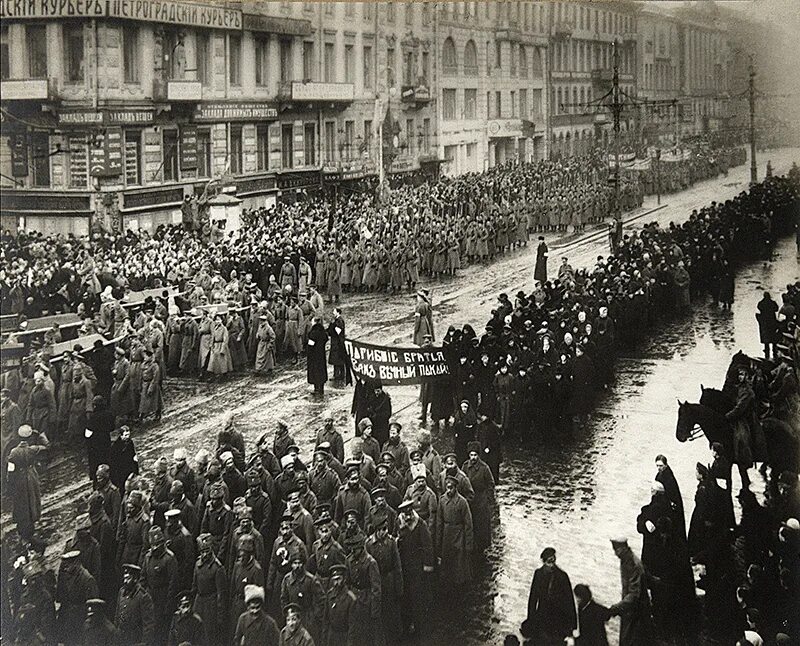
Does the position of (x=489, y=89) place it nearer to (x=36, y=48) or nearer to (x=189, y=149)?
(x=189, y=149)

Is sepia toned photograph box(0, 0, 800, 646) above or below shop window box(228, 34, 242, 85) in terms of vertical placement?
below

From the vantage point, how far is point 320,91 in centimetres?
1087

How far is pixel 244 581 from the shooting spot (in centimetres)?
714

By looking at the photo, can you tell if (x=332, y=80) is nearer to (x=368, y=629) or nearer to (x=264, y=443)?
(x=264, y=443)

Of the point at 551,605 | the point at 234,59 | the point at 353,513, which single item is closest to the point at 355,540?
the point at 353,513

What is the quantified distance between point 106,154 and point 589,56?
5412 millimetres

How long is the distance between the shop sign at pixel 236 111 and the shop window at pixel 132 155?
32.6 inches

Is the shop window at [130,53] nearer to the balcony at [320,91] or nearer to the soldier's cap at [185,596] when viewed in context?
the balcony at [320,91]

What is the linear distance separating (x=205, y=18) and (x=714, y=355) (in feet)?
22.3

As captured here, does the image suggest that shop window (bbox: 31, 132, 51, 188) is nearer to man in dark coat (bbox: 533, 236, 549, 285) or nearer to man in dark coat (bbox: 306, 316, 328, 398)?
man in dark coat (bbox: 306, 316, 328, 398)

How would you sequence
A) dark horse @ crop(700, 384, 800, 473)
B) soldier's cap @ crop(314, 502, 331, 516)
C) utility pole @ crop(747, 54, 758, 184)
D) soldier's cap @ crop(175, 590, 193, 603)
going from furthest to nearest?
utility pole @ crop(747, 54, 758, 184), dark horse @ crop(700, 384, 800, 473), soldier's cap @ crop(314, 502, 331, 516), soldier's cap @ crop(175, 590, 193, 603)

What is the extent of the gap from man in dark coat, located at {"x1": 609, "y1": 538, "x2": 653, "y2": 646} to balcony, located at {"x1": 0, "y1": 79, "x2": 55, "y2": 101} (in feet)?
23.1

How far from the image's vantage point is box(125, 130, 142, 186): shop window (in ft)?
34.0

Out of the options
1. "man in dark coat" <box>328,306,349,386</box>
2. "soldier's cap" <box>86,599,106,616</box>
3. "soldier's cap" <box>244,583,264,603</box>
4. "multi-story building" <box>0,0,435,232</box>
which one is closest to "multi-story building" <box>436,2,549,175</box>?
"multi-story building" <box>0,0,435,232</box>
